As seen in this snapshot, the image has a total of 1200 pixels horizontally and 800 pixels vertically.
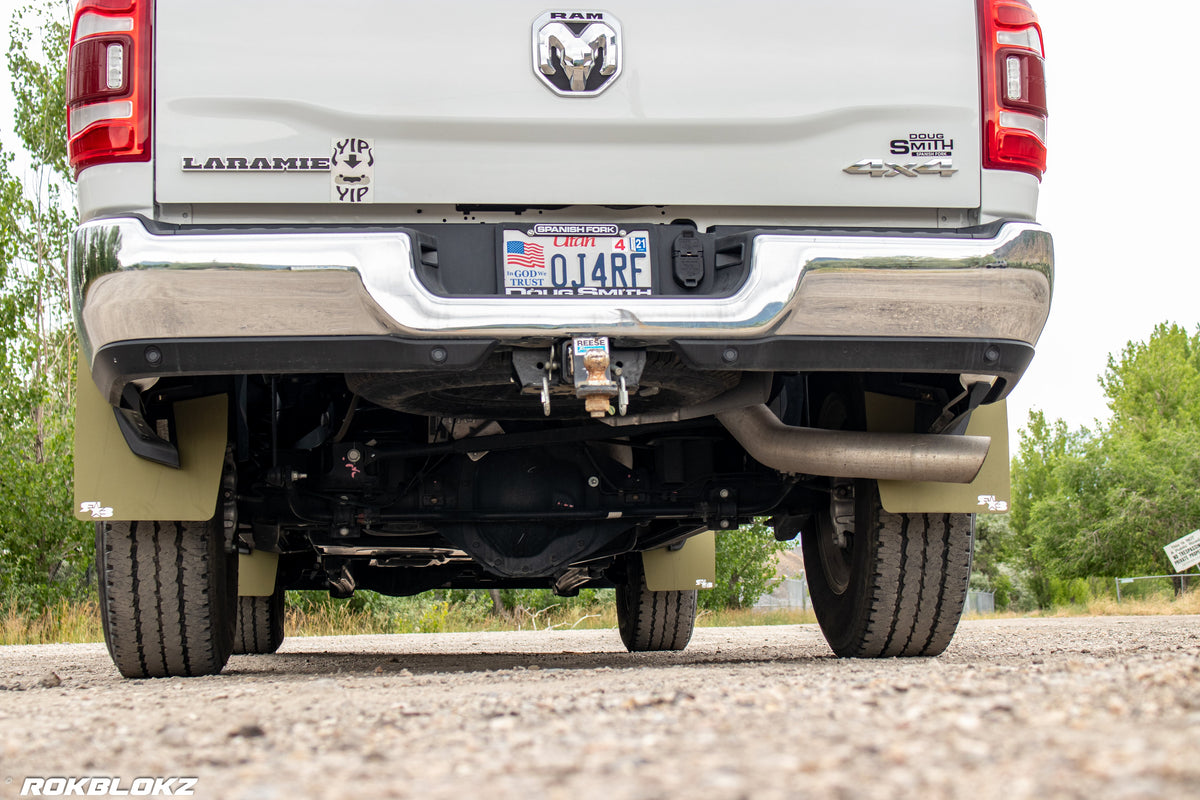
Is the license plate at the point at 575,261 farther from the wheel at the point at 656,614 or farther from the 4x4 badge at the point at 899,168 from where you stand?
the wheel at the point at 656,614

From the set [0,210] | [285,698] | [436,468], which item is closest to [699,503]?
[436,468]

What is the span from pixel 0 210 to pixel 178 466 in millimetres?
19707

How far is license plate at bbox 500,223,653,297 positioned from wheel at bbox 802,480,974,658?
1.30 metres

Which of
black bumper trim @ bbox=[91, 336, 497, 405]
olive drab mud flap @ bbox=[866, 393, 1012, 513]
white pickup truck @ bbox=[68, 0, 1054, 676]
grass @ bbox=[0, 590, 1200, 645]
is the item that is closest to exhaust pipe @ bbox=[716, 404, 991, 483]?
white pickup truck @ bbox=[68, 0, 1054, 676]

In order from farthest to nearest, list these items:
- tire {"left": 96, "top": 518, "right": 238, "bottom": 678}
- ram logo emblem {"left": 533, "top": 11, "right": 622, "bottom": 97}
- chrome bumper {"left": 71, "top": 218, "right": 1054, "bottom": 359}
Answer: tire {"left": 96, "top": 518, "right": 238, "bottom": 678}, ram logo emblem {"left": 533, "top": 11, "right": 622, "bottom": 97}, chrome bumper {"left": 71, "top": 218, "right": 1054, "bottom": 359}

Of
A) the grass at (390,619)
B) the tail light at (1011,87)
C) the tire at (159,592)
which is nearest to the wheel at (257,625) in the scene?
the tire at (159,592)

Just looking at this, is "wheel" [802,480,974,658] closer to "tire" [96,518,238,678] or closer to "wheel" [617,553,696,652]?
"tire" [96,518,238,678]

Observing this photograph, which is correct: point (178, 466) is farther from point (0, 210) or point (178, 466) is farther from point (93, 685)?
point (0, 210)

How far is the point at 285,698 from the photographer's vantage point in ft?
7.59

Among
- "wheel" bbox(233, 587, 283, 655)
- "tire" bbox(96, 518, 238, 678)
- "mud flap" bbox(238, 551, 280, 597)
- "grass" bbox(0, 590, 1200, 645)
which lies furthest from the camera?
"grass" bbox(0, 590, 1200, 645)

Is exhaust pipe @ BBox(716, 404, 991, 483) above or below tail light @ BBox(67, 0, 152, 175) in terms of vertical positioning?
below

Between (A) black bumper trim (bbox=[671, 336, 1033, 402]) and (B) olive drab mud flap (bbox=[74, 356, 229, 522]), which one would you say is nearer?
(A) black bumper trim (bbox=[671, 336, 1033, 402])

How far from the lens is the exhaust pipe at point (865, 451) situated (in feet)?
10.4

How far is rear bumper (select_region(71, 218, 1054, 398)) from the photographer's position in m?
2.57
